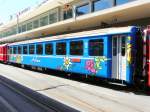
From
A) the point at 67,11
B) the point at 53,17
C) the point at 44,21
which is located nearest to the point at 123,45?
the point at 67,11

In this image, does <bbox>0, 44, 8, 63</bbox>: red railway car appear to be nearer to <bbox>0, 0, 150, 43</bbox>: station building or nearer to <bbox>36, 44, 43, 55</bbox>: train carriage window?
<bbox>0, 0, 150, 43</bbox>: station building

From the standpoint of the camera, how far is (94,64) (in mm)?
17922

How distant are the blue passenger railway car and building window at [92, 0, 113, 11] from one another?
700 centimetres

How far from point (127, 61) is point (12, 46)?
23.8m

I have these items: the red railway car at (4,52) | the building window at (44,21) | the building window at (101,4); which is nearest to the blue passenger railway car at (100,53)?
the building window at (101,4)

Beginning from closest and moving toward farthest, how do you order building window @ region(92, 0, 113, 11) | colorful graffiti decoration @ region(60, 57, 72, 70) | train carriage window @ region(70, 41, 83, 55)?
train carriage window @ region(70, 41, 83, 55)
colorful graffiti decoration @ region(60, 57, 72, 70)
building window @ region(92, 0, 113, 11)

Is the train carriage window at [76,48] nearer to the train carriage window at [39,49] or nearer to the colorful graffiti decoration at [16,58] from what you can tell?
the train carriage window at [39,49]

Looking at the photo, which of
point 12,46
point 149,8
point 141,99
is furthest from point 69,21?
point 141,99

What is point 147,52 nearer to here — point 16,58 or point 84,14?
point 84,14

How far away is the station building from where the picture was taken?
23938 mm

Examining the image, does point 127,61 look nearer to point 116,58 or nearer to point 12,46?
point 116,58

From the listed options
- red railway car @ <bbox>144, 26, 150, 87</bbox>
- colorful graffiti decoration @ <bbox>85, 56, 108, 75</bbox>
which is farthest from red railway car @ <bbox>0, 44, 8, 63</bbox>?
red railway car @ <bbox>144, 26, 150, 87</bbox>

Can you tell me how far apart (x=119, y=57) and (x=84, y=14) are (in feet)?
54.5

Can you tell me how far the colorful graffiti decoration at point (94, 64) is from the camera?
17270 mm
